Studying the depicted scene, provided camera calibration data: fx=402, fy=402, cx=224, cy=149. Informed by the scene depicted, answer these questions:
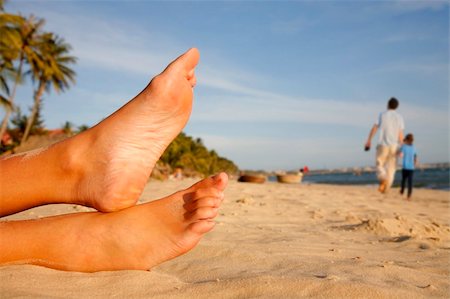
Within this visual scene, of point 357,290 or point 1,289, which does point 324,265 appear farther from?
point 1,289

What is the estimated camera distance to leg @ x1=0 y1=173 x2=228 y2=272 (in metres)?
1.53

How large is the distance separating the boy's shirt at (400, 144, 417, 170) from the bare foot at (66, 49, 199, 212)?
22.9ft

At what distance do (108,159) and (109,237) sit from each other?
0.31 meters

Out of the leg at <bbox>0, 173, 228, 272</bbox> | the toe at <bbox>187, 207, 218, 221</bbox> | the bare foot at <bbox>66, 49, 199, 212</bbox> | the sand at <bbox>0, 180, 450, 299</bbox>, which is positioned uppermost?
the bare foot at <bbox>66, 49, 199, 212</bbox>

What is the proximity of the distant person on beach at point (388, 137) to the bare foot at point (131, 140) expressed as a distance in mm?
5394

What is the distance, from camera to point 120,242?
1540 millimetres

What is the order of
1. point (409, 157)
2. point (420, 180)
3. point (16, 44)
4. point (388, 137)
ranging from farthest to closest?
1. point (420, 180)
2. point (16, 44)
3. point (409, 157)
4. point (388, 137)

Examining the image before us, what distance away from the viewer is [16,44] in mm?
18375

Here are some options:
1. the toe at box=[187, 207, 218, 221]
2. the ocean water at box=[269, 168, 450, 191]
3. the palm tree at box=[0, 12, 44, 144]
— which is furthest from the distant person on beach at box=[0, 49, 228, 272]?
the palm tree at box=[0, 12, 44, 144]

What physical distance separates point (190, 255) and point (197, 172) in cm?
2440

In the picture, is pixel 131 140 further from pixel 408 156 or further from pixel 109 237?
pixel 408 156

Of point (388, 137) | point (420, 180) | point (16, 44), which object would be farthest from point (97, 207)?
point (420, 180)

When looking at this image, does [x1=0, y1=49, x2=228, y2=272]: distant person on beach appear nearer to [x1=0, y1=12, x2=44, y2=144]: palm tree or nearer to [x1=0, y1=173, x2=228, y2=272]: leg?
[x1=0, y1=173, x2=228, y2=272]: leg

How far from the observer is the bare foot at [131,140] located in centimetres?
158
